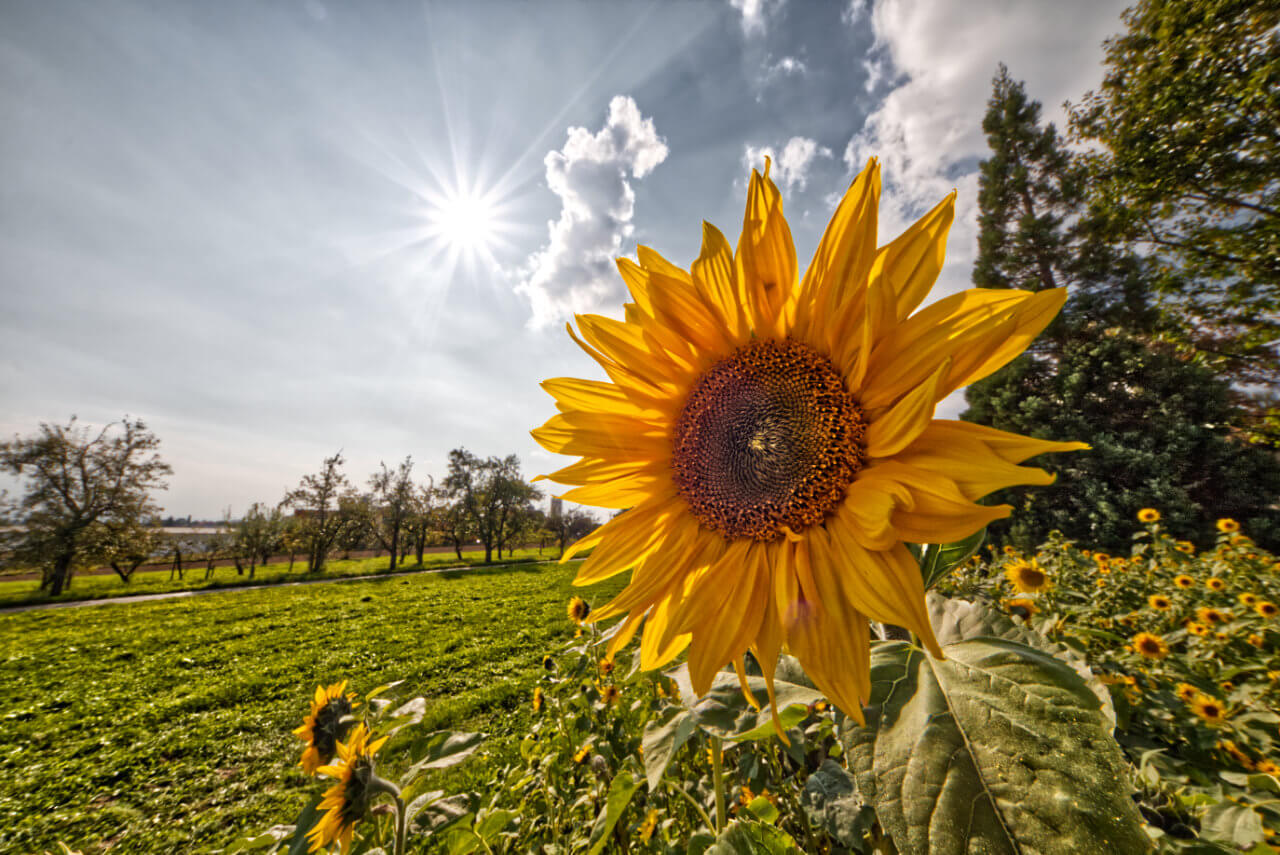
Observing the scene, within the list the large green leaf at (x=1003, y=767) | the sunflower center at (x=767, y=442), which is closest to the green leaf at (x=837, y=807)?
the large green leaf at (x=1003, y=767)

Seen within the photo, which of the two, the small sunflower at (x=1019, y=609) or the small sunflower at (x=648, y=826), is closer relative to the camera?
the small sunflower at (x=648, y=826)

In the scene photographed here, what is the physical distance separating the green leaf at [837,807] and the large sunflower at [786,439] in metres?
0.49

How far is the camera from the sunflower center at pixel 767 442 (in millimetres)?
796

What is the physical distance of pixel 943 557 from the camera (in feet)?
2.35

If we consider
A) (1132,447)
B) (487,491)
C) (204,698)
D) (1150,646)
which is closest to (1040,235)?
(1132,447)

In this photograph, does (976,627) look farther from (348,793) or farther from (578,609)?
(578,609)

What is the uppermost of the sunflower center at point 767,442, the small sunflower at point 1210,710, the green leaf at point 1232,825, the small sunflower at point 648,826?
the sunflower center at point 767,442

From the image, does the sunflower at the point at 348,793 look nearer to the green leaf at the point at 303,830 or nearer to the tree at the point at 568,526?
the green leaf at the point at 303,830

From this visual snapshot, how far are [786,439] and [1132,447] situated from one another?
18.8 meters

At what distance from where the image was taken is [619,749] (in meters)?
2.14

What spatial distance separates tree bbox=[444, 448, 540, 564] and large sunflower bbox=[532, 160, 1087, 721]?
3739 cm

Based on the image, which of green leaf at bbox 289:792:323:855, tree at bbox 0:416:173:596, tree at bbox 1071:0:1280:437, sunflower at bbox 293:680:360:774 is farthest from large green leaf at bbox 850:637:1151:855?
tree at bbox 0:416:173:596

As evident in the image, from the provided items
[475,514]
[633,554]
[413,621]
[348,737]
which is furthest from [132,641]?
[475,514]

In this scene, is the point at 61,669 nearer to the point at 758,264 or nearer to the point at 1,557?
the point at 758,264
